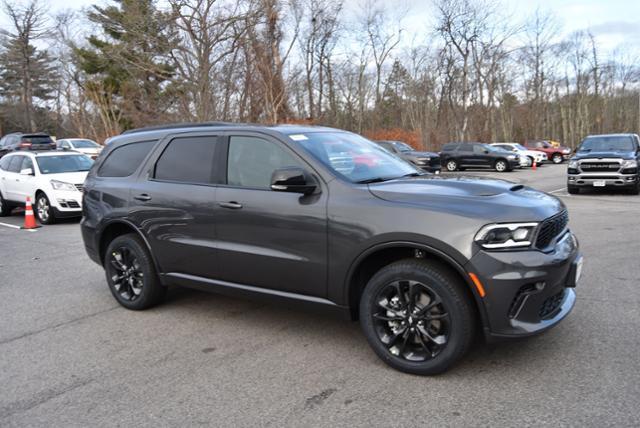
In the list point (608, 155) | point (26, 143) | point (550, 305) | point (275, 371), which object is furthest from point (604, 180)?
point (26, 143)

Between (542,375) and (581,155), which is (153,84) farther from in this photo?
(542,375)

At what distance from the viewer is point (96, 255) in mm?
5562

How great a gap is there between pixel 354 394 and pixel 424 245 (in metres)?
1.07

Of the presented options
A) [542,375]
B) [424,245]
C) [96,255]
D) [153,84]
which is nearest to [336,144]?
[424,245]

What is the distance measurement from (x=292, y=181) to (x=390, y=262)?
935 millimetres

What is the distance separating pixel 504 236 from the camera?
322 cm

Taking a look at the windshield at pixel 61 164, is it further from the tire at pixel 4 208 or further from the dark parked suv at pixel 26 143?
the dark parked suv at pixel 26 143

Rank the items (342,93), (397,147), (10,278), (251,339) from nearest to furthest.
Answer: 1. (251,339)
2. (10,278)
3. (397,147)
4. (342,93)

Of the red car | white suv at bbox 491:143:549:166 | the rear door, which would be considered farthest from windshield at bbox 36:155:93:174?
the red car

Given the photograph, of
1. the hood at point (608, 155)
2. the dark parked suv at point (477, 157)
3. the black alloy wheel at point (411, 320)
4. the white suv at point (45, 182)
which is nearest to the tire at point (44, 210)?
the white suv at point (45, 182)

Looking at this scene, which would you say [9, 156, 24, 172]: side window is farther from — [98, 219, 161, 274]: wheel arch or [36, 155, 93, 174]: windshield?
[98, 219, 161, 274]: wheel arch

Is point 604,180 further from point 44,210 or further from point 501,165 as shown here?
point 44,210

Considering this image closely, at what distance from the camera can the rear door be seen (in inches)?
175

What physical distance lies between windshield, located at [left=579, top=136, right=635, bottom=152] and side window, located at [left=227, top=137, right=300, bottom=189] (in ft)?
45.9
